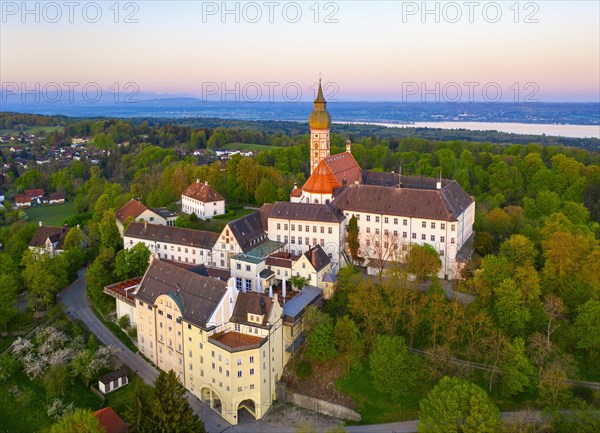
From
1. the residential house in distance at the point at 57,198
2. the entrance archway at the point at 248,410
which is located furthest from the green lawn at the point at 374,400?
the residential house in distance at the point at 57,198

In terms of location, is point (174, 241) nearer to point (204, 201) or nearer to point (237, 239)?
point (237, 239)

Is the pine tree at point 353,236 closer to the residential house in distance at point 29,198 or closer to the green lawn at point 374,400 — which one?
the green lawn at point 374,400

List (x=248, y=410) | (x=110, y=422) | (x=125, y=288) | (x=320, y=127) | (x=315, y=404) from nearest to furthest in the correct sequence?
1. (x=110, y=422)
2. (x=315, y=404)
3. (x=248, y=410)
4. (x=125, y=288)
5. (x=320, y=127)

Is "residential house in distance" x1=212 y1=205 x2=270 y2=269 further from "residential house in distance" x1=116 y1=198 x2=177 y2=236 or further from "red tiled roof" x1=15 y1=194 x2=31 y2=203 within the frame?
"red tiled roof" x1=15 y1=194 x2=31 y2=203

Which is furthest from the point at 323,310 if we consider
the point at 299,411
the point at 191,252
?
the point at 191,252

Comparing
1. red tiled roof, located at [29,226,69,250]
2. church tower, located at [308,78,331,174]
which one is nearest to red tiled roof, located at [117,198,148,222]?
red tiled roof, located at [29,226,69,250]

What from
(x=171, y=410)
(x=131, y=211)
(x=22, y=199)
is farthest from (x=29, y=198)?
(x=171, y=410)
